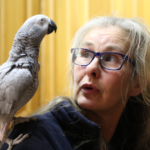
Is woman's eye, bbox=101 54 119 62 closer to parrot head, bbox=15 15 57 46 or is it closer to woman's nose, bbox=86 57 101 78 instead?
woman's nose, bbox=86 57 101 78

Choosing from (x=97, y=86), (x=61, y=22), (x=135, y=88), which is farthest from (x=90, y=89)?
(x=61, y=22)

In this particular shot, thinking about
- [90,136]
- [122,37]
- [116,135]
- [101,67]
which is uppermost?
[122,37]

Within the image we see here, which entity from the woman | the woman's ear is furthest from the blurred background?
the woman's ear

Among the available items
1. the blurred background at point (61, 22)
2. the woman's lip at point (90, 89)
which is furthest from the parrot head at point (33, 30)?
the blurred background at point (61, 22)

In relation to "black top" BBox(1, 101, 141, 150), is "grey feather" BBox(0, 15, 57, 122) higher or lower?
higher

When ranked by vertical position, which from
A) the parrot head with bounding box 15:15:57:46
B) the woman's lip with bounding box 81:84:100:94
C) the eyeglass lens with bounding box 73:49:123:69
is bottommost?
the woman's lip with bounding box 81:84:100:94

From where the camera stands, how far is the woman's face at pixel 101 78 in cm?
68

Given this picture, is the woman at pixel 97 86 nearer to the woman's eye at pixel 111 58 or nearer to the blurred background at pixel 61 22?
the woman's eye at pixel 111 58

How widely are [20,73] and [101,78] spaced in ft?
1.06

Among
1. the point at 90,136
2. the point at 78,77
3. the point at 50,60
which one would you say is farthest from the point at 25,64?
the point at 50,60

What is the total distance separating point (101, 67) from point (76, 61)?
0.13 meters

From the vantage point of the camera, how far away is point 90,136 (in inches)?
26.3

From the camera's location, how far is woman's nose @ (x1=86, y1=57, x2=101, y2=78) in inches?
26.2

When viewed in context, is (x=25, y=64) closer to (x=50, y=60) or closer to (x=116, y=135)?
(x=116, y=135)
